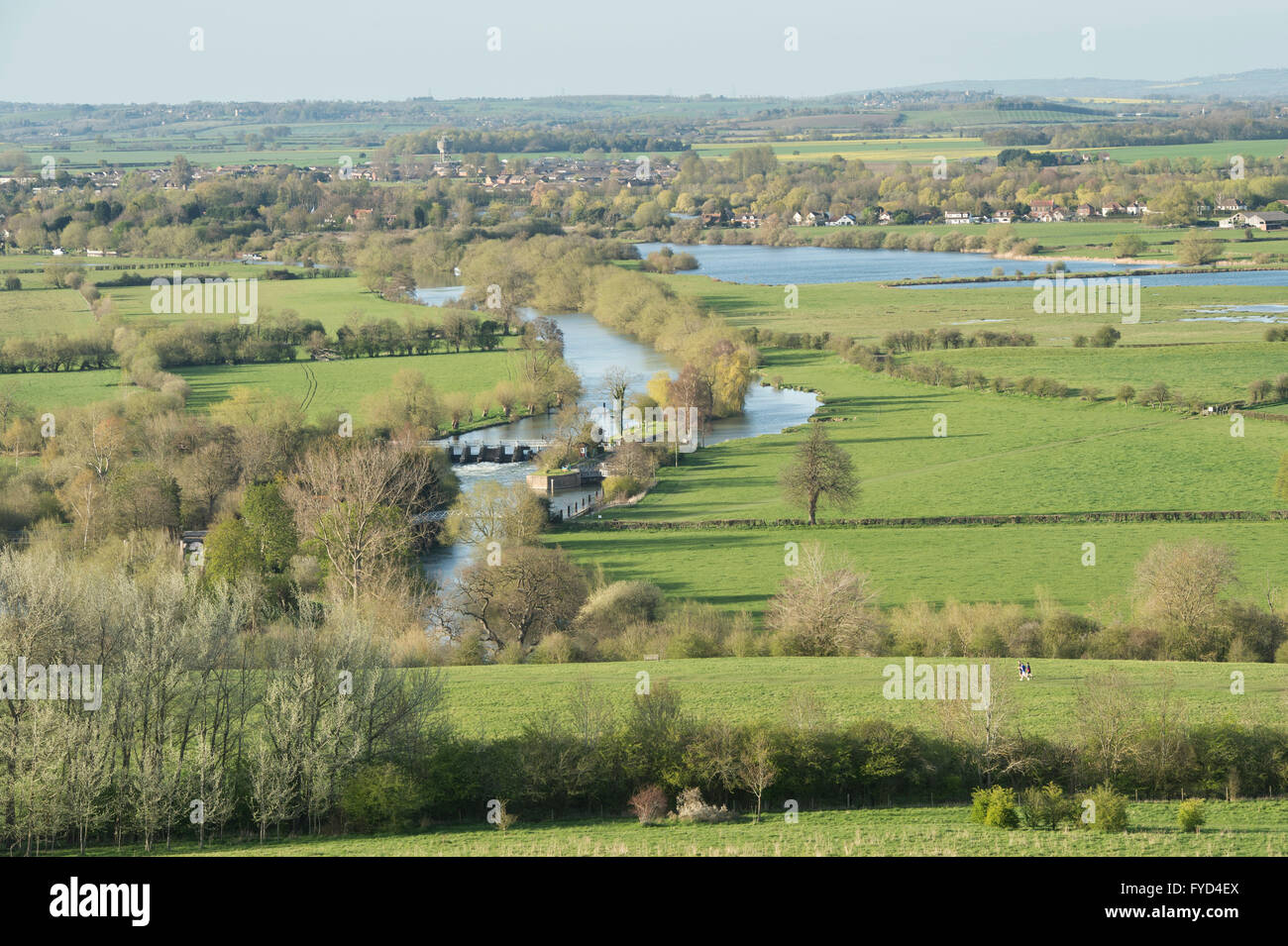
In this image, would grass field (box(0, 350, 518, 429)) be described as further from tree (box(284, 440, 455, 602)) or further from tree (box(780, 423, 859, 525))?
tree (box(780, 423, 859, 525))

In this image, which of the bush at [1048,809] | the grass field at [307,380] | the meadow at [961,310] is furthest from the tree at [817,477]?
the meadow at [961,310]

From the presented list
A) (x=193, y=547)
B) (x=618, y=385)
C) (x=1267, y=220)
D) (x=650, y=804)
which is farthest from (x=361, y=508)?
(x=1267, y=220)

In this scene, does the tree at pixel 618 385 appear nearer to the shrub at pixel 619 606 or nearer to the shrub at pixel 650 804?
the shrub at pixel 619 606

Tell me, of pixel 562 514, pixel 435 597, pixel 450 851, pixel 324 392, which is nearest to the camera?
pixel 450 851

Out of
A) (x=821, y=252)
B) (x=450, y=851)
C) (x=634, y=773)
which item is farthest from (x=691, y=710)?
(x=821, y=252)

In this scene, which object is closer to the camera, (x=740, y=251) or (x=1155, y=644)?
(x=1155, y=644)
